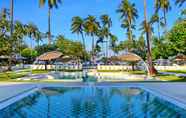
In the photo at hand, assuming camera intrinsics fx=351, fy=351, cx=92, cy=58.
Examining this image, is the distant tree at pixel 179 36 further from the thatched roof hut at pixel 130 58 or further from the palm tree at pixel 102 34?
the palm tree at pixel 102 34

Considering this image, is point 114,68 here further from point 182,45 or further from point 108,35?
point 108,35

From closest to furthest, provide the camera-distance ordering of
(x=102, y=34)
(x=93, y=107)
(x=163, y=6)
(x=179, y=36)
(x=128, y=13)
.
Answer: (x=93, y=107), (x=179, y=36), (x=163, y=6), (x=128, y=13), (x=102, y=34)

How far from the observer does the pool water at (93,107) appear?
1072 centimetres

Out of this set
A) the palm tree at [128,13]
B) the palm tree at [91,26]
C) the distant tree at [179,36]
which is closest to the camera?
the distant tree at [179,36]

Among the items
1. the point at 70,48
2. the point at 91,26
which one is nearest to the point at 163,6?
the point at 70,48

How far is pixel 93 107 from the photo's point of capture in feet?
41.1

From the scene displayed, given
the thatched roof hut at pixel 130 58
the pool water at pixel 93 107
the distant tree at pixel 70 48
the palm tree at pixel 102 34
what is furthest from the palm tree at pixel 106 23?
the pool water at pixel 93 107

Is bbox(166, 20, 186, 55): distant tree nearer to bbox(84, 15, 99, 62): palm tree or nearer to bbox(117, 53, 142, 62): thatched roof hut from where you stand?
bbox(117, 53, 142, 62): thatched roof hut

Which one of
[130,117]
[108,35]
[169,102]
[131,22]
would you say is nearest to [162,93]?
[169,102]

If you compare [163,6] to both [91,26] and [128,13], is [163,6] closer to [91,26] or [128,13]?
[128,13]

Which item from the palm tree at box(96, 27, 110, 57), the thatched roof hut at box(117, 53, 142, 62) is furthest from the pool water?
the palm tree at box(96, 27, 110, 57)

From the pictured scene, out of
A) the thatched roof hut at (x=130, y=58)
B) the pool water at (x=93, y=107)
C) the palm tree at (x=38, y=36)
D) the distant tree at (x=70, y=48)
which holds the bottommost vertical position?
the pool water at (x=93, y=107)

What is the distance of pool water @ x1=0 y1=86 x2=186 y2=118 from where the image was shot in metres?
10.7

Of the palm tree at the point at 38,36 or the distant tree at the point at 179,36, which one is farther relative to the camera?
the palm tree at the point at 38,36
